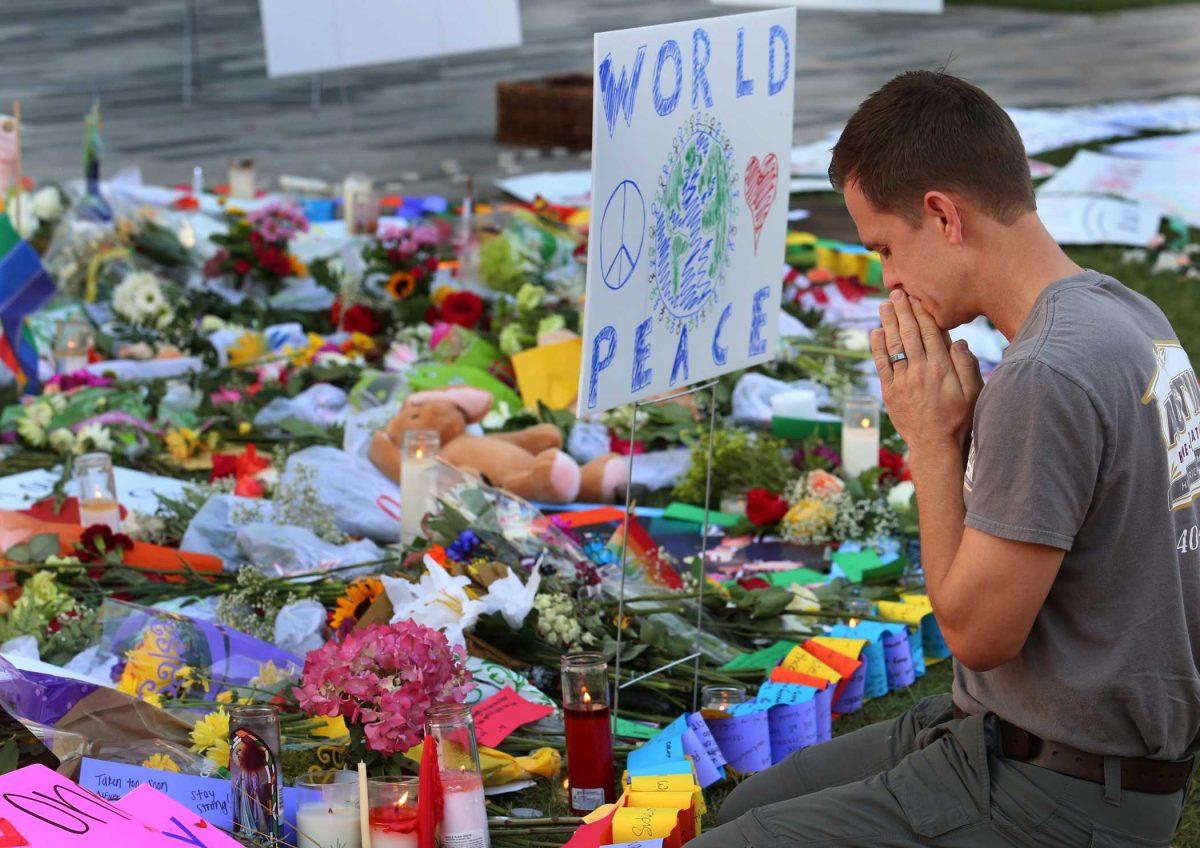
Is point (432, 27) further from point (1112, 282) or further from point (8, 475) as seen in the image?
point (1112, 282)

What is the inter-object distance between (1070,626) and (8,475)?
11.5 ft

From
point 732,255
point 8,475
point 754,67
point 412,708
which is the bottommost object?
point 8,475

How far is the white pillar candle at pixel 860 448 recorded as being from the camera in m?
4.46

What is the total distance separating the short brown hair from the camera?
1935mm

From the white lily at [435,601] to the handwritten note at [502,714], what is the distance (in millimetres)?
126

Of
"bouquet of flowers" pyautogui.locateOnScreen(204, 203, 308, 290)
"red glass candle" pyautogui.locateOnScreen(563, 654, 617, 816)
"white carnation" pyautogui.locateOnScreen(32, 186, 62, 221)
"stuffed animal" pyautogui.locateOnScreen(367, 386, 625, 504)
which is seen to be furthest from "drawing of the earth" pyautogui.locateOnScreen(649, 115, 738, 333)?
"white carnation" pyautogui.locateOnScreen(32, 186, 62, 221)

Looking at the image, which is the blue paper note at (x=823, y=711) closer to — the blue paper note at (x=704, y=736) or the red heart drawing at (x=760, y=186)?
the blue paper note at (x=704, y=736)

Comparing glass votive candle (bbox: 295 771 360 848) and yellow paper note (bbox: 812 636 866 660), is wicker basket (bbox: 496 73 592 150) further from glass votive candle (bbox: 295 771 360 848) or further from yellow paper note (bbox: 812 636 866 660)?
glass votive candle (bbox: 295 771 360 848)

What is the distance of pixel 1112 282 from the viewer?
6.46ft

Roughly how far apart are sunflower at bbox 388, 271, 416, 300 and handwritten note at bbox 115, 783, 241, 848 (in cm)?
386

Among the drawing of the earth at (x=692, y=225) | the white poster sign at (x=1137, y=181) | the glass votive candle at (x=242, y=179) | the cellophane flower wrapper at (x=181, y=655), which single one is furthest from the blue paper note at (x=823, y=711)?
the white poster sign at (x=1137, y=181)

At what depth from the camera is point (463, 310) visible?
5836 millimetres

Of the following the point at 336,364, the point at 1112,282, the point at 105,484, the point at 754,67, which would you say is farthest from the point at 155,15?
the point at 1112,282

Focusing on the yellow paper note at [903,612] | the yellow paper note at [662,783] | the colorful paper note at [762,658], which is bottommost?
the yellow paper note at [903,612]
